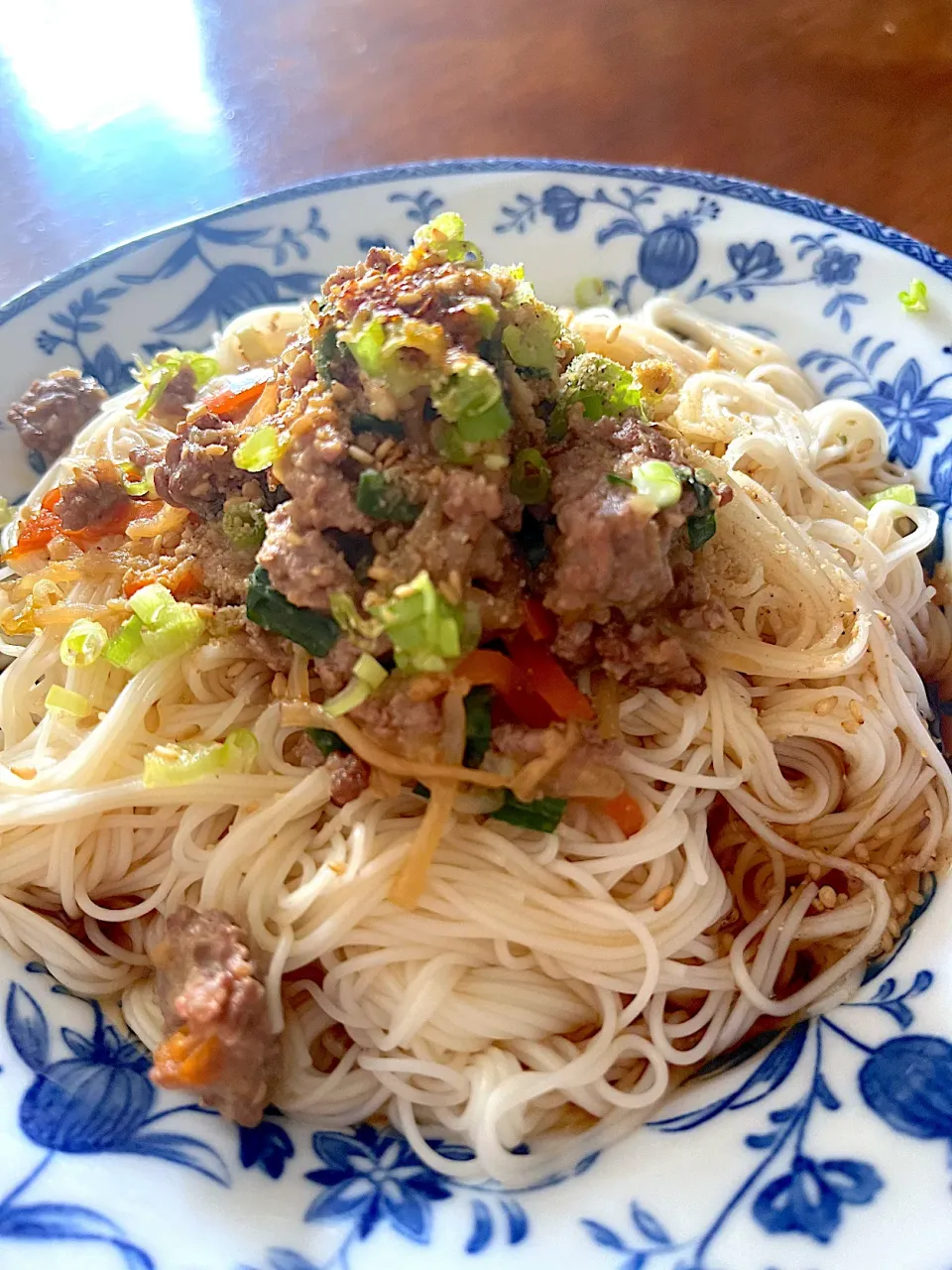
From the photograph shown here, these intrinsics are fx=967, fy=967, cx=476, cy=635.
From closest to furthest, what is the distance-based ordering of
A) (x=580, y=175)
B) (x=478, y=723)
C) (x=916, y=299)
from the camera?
(x=478, y=723) < (x=916, y=299) < (x=580, y=175)

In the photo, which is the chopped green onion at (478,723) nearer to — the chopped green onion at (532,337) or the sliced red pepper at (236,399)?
the chopped green onion at (532,337)

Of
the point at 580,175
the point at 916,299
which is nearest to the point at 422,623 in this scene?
the point at 916,299

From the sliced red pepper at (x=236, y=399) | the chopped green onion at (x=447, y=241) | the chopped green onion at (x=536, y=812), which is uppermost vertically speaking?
the chopped green onion at (x=447, y=241)

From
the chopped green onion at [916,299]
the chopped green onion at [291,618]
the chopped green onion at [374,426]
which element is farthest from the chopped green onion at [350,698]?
the chopped green onion at [916,299]

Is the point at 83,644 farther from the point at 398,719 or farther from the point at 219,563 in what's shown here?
the point at 398,719

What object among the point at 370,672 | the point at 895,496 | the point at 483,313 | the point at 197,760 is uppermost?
the point at 483,313

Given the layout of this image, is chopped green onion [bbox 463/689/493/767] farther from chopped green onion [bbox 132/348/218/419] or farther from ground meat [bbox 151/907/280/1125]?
chopped green onion [bbox 132/348/218/419]
